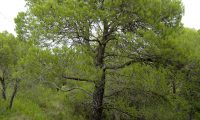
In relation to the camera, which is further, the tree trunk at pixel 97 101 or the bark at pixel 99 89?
the tree trunk at pixel 97 101

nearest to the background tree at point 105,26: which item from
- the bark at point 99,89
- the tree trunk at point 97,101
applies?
the bark at point 99,89

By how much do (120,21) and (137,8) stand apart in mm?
725

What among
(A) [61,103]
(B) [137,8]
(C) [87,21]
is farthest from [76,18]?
(A) [61,103]

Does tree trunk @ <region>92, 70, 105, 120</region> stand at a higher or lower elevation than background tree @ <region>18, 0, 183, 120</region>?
lower

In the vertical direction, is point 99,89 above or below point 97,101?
above

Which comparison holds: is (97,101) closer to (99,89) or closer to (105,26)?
(99,89)

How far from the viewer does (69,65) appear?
12672mm

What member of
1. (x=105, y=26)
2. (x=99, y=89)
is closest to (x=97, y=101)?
(x=99, y=89)

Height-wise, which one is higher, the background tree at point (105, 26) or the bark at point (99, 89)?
the background tree at point (105, 26)

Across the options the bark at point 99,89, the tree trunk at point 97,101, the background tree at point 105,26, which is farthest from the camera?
the tree trunk at point 97,101

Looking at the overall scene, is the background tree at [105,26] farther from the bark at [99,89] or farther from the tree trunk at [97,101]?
the tree trunk at [97,101]

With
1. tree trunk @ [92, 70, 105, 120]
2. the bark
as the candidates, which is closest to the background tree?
the bark

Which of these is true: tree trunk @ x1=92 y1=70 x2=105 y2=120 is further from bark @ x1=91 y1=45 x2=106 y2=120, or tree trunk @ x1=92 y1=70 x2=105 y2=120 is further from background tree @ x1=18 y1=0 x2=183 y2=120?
background tree @ x1=18 y1=0 x2=183 y2=120

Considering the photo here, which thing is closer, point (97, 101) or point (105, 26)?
point (105, 26)
